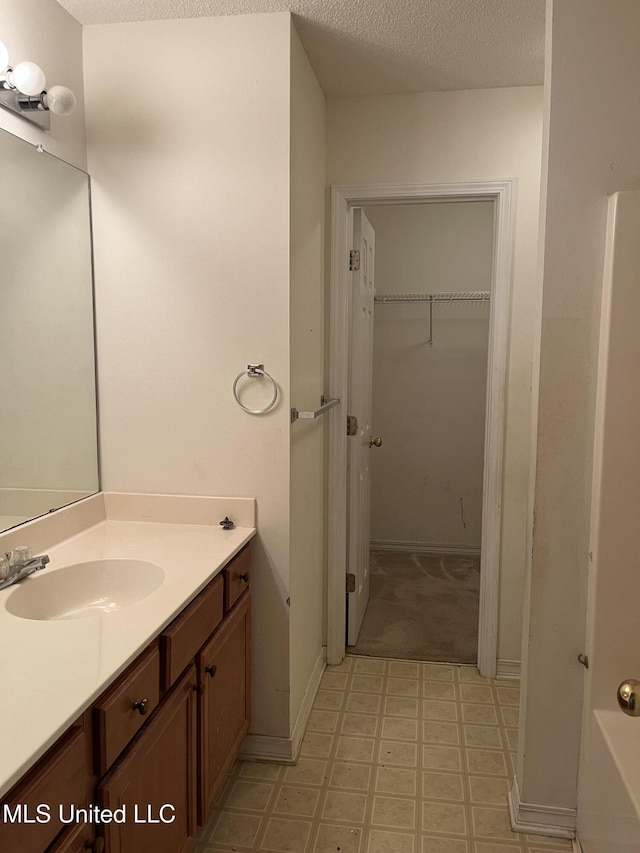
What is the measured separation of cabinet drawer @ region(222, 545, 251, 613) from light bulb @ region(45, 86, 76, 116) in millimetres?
1329

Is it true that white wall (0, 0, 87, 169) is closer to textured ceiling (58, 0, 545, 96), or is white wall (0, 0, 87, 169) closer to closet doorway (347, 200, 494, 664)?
textured ceiling (58, 0, 545, 96)

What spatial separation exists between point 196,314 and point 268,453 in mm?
515

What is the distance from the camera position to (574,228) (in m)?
1.71

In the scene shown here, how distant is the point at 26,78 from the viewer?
160 centimetres

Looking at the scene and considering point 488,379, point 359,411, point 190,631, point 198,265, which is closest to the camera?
point 190,631

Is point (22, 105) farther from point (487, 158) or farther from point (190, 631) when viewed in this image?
point (487, 158)

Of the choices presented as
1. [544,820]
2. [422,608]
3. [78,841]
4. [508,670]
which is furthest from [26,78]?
[422,608]

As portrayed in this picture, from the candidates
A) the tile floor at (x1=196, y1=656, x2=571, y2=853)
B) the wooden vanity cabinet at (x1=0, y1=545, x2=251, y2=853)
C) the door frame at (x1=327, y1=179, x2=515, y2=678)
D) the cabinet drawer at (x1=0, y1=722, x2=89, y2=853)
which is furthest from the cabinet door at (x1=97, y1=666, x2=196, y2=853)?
the door frame at (x1=327, y1=179, x2=515, y2=678)

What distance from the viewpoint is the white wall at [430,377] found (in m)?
4.16

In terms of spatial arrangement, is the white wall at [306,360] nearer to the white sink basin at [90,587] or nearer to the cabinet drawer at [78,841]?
the white sink basin at [90,587]

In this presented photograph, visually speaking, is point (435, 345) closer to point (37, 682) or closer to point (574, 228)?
point (574, 228)

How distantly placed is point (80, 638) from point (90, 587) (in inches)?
18.7

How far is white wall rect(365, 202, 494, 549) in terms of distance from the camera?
416cm

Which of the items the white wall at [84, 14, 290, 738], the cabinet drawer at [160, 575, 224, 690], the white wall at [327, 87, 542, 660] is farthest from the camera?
the white wall at [327, 87, 542, 660]
